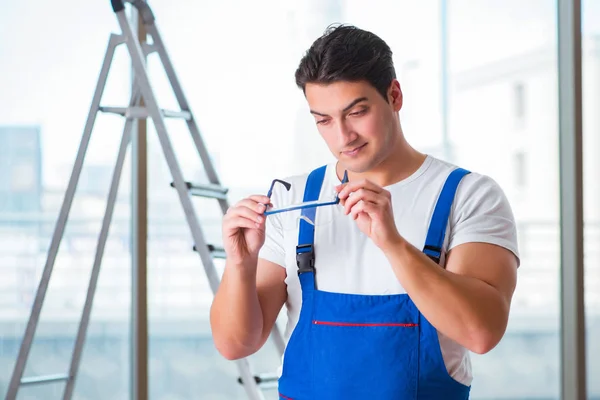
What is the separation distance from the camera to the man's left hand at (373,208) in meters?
1.39

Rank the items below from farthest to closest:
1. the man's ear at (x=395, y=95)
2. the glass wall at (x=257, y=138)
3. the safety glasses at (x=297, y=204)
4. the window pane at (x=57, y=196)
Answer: the glass wall at (x=257, y=138) → the window pane at (x=57, y=196) → the man's ear at (x=395, y=95) → the safety glasses at (x=297, y=204)

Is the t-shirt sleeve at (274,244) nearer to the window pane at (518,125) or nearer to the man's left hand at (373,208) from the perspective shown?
the man's left hand at (373,208)

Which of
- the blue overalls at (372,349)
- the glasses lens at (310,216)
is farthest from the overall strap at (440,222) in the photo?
the glasses lens at (310,216)

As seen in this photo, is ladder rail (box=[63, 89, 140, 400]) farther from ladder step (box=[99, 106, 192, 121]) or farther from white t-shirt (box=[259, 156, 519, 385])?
white t-shirt (box=[259, 156, 519, 385])

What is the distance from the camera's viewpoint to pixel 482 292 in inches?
56.0

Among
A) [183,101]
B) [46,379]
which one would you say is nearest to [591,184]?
[183,101]

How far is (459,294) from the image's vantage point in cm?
139

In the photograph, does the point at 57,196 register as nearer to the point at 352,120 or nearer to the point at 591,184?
the point at 352,120

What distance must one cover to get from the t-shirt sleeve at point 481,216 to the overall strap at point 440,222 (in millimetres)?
18

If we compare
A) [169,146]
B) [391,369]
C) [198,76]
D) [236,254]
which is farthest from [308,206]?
[198,76]

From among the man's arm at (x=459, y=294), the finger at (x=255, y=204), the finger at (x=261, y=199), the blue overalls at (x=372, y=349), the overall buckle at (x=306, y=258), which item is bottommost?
the blue overalls at (x=372, y=349)

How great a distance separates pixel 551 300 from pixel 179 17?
6.35 feet

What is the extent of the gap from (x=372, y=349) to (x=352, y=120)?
454 mm

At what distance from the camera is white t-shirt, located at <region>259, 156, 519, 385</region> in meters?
1.52
